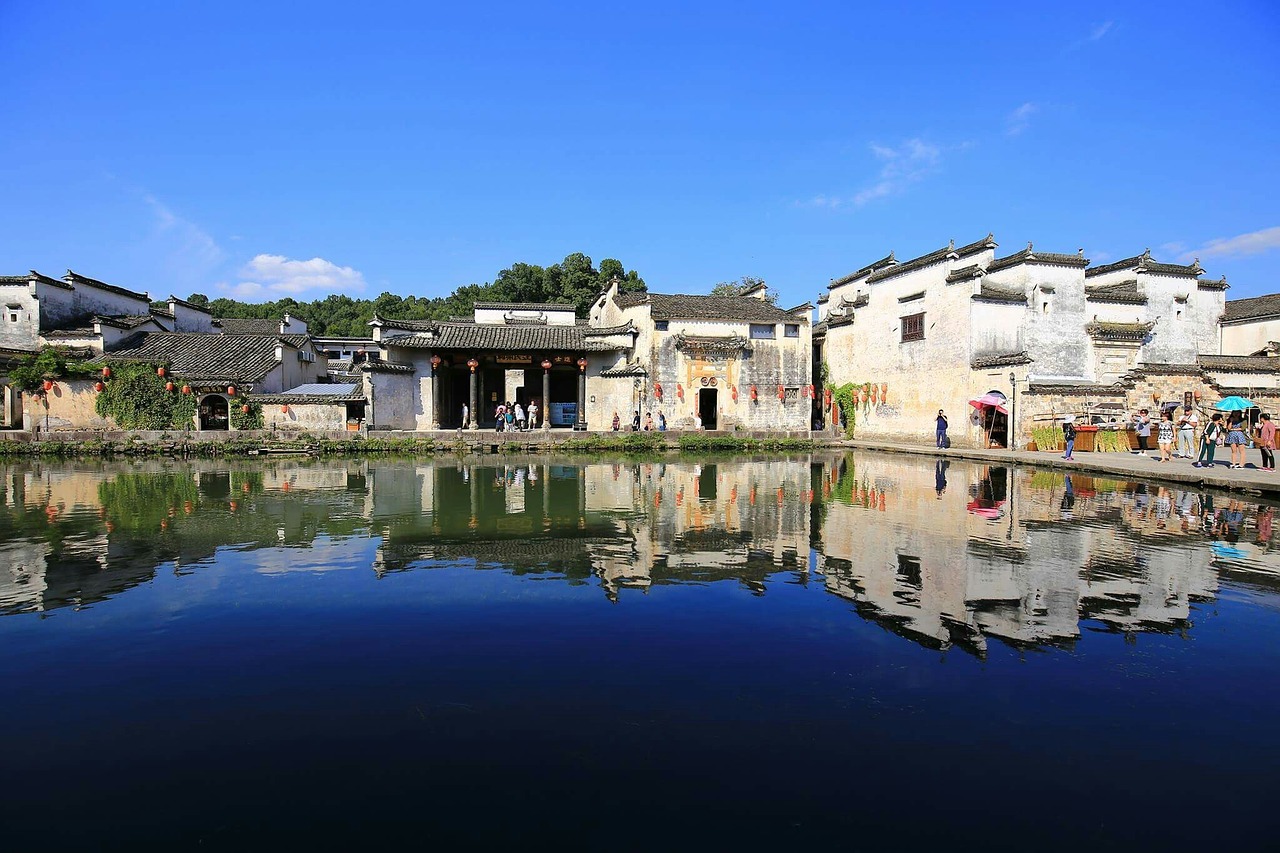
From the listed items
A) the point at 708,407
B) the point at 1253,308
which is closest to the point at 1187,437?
the point at 1253,308

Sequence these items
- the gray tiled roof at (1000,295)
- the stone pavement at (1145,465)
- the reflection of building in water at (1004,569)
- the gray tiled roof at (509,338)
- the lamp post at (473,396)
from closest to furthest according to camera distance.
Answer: the reflection of building in water at (1004,569), the stone pavement at (1145,465), the gray tiled roof at (1000,295), the gray tiled roof at (509,338), the lamp post at (473,396)

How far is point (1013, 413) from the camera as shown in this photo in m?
20.1

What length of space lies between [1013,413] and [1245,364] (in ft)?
27.9

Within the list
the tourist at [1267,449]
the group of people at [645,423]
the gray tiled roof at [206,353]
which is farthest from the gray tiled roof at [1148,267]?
the gray tiled roof at [206,353]

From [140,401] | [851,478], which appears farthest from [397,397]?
[851,478]

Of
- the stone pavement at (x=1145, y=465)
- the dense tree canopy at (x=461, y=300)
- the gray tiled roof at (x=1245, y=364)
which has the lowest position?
the stone pavement at (x=1145, y=465)

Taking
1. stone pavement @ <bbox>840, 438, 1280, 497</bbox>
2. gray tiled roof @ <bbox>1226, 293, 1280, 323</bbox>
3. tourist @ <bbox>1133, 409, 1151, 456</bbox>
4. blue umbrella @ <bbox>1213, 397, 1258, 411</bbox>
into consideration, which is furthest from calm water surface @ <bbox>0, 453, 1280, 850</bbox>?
gray tiled roof @ <bbox>1226, 293, 1280, 323</bbox>

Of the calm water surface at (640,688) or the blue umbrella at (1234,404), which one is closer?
the calm water surface at (640,688)

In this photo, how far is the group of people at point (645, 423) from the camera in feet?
84.3

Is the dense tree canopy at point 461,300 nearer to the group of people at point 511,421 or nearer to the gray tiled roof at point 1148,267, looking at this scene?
the group of people at point 511,421

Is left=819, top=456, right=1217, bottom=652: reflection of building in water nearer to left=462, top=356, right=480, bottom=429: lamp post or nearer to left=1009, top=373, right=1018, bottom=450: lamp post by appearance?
left=1009, top=373, right=1018, bottom=450: lamp post

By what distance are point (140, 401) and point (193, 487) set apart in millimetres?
12655

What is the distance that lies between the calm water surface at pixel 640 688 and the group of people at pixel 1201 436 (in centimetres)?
775

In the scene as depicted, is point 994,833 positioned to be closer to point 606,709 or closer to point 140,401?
point 606,709
